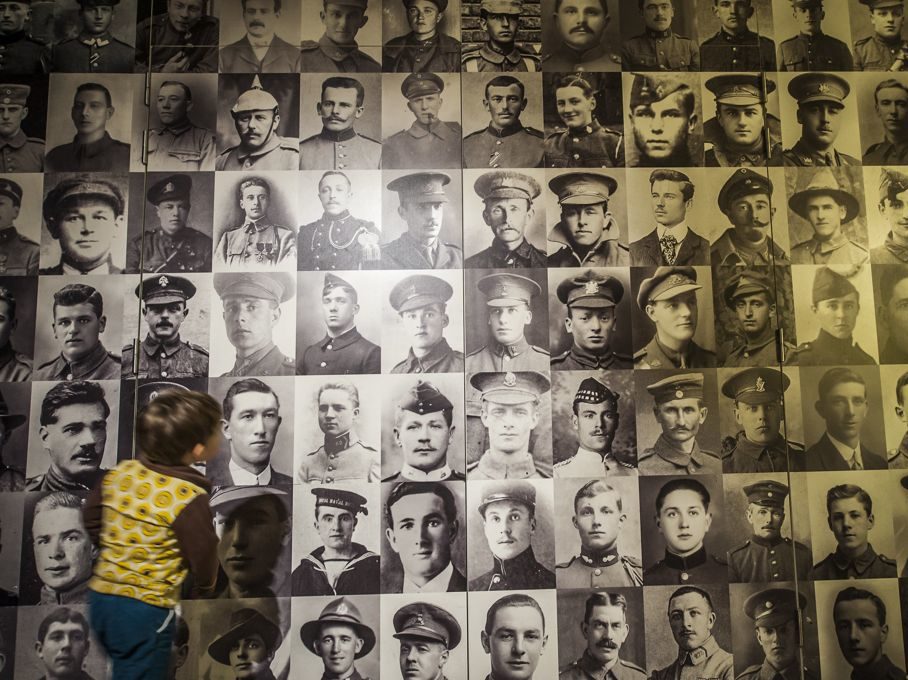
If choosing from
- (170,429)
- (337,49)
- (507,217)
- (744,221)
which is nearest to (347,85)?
(337,49)

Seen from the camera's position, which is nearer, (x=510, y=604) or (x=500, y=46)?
(x=510, y=604)

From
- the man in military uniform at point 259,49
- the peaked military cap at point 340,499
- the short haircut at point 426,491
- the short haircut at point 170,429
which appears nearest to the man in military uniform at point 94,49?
the man in military uniform at point 259,49

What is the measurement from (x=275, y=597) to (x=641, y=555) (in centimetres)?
105

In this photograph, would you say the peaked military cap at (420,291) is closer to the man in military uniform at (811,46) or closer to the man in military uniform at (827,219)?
the man in military uniform at (827,219)

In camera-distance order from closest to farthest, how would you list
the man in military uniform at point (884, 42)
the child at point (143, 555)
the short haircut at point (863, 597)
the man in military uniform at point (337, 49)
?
the child at point (143, 555)
the short haircut at point (863, 597)
the man in military uniform at point (884, 42)
the man in military uniform at point (337, 49)

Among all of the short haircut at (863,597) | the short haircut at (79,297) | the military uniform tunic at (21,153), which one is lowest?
the short haircut at (863,597)

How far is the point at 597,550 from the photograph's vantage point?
2.01 metres

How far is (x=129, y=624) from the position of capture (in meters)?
1.48

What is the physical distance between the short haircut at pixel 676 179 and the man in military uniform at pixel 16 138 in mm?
1828

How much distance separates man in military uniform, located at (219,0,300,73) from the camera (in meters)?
2.09

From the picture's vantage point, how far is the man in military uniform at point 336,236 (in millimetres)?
2053

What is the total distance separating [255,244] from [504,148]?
0.80m

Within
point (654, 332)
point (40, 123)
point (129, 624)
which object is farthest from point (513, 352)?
point (40, 123)

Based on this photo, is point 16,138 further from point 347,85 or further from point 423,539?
point 423,539
